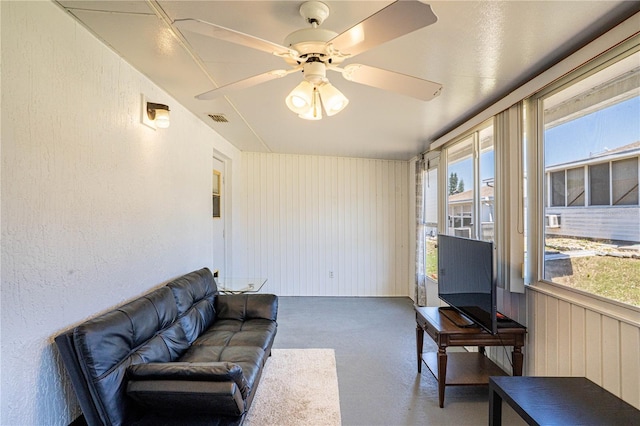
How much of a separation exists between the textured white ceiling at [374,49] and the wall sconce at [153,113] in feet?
0.71

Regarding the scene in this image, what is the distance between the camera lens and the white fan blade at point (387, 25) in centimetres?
97

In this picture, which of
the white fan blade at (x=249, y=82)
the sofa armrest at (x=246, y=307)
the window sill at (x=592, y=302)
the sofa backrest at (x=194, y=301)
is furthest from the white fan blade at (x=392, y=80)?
the sofa armrest at (x=246, y=307)

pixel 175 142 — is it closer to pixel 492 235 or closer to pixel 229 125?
pixel 229 125

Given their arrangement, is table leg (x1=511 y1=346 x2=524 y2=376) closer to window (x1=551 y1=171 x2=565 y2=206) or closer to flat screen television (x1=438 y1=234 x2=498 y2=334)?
flat screen television (x1=438 y1=234 x2=498 y2=334)

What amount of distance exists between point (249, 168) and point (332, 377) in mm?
3732

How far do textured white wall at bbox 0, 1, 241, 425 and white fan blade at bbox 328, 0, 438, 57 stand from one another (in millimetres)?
1418

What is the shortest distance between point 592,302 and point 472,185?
65.1 inches

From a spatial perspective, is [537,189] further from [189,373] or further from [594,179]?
[189,373]

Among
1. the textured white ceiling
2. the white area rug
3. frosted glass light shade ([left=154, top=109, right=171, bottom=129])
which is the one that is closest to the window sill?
the textured white ceiling

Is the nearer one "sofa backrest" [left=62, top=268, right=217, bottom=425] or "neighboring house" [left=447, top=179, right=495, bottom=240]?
"sofa backrest" [left=62, top=268, right=217, bottom=425]

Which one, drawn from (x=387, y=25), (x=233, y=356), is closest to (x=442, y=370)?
(x=233, y=356)

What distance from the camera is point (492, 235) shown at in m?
2.86

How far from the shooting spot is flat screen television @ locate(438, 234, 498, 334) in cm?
217

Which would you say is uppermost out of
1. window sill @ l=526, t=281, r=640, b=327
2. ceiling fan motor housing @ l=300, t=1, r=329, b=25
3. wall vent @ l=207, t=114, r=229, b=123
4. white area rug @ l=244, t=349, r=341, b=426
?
wall vent @ l=207, t=114, r=229, b=123
